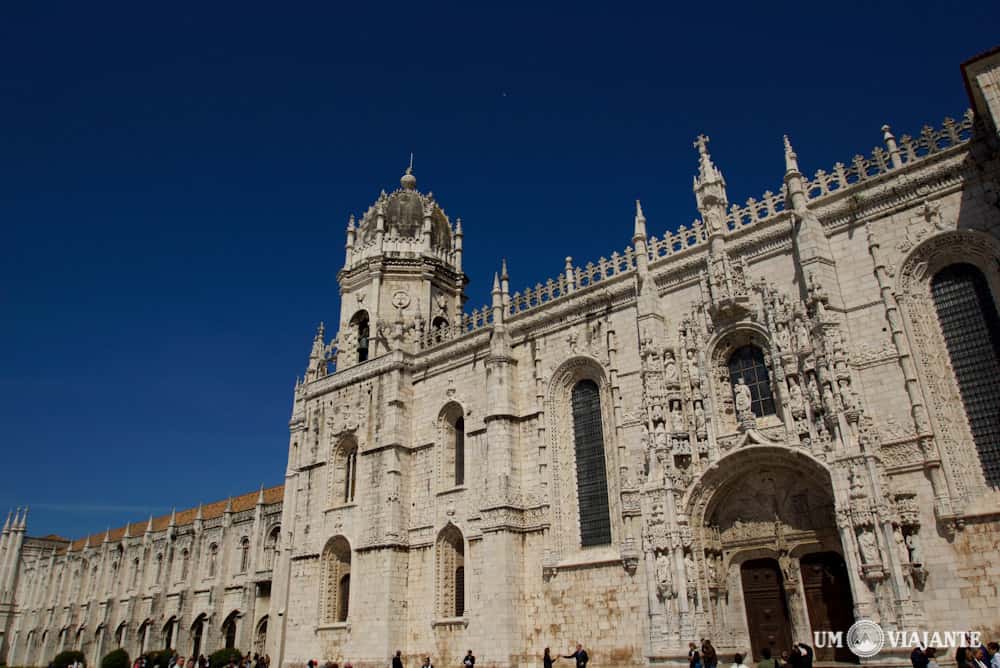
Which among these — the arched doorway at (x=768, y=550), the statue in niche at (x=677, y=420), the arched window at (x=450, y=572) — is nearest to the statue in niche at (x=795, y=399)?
the arched doorway at (x=768, y=550)

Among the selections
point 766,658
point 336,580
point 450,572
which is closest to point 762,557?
point 766,658

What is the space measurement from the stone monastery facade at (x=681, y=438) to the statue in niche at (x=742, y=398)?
0.06 m

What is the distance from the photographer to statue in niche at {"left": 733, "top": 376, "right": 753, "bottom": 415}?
65.8 ft

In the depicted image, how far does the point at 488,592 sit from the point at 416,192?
20.7 metres

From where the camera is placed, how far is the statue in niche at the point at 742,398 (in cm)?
2005

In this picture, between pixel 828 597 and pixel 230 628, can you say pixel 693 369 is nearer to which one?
pixel 828 597

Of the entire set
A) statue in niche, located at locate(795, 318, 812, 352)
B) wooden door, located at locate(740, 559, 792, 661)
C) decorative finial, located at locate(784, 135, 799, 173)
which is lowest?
wooden door, located at locate(740, 559, 792, 661)

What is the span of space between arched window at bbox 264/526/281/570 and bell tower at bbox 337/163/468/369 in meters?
15.1

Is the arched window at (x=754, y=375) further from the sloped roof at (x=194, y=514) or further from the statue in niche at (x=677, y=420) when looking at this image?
the sloped roof at (x=194, y=514)

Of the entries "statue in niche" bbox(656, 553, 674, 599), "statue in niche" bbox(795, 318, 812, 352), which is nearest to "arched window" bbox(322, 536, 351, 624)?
"statue in niche" bbox(656, 553, 674, 599)

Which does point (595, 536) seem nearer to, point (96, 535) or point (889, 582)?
point (889, 582)

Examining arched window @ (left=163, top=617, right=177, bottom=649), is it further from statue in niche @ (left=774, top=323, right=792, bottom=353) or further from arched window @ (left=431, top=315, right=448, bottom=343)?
statue in niche @ (left=774, top=323, right=792, bottom=353)

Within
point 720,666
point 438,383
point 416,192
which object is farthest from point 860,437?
point 416,192

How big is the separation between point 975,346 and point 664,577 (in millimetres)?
9698
